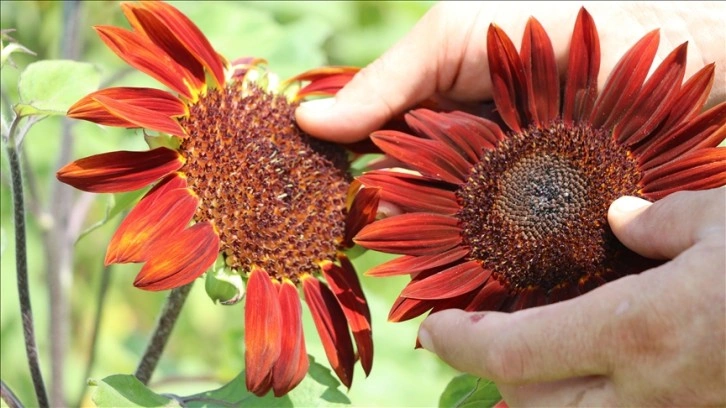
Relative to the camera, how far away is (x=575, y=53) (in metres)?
1.04

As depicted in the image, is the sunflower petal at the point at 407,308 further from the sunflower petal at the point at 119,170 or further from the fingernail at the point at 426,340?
the sunflower petal at the point at 119,170

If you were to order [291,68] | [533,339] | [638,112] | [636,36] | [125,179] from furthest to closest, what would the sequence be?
1. [291,68]
2. [636,36]
3. [638,112]
4. [125,179]
5. [533,339]

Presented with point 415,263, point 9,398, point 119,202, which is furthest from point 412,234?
point 9,398

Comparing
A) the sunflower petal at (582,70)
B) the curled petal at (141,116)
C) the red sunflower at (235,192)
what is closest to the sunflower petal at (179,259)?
the red sunflower at (235,192)

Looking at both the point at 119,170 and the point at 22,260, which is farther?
the point at 22,260

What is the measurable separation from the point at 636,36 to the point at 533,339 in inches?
23.8

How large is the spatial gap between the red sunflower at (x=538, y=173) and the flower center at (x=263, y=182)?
0.08m

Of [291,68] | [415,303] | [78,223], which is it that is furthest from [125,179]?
[291,68]

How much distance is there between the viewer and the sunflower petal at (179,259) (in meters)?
0.89

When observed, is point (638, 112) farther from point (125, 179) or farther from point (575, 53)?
point (125, 179)

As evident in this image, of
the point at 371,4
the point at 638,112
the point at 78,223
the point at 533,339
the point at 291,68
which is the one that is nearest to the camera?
the point at 533,339

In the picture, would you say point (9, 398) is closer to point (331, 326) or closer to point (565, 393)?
point (331, 326)

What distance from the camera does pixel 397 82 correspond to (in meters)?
1.19

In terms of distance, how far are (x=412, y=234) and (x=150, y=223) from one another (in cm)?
29
